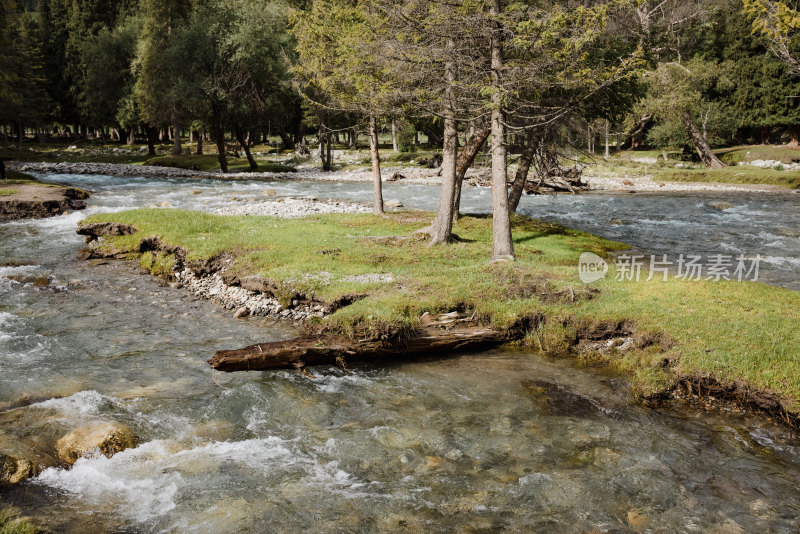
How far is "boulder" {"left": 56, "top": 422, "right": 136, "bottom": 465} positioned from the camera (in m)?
7.85

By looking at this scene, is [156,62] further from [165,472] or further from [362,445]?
[362,445]

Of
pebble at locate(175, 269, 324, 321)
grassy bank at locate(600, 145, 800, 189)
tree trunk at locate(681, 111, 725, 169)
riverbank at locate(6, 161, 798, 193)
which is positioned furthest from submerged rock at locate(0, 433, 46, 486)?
tree trunk at locate(681, 111, 725, 169)

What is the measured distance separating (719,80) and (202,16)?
56566mm

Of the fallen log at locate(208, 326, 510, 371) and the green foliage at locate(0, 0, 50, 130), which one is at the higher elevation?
the green foliage at locate(0, 0, 50, 130)

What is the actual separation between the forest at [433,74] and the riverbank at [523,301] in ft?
9.60

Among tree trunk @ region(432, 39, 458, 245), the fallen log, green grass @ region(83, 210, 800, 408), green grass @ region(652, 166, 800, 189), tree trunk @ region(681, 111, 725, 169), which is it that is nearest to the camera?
green grass @ region(83, 210, 800, 408)

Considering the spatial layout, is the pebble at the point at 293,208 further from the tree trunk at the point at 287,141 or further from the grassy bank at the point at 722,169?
the tree trunk at the point at 287,141

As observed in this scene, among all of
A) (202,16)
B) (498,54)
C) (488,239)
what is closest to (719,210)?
(488,239)

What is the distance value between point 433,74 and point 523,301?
8015 millimetres

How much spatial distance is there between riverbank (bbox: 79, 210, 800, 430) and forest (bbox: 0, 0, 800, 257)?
9.60 ft

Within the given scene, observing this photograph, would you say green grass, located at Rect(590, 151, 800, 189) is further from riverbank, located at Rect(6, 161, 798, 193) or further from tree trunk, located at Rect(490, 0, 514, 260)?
tree trunk, located at Rect(490, 0, 514, 260)

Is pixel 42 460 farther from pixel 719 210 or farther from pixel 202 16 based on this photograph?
pixel 202 16

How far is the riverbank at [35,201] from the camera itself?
27859 mm

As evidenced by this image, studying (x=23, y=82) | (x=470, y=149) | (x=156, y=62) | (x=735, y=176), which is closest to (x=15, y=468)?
(x=470, y=149)
